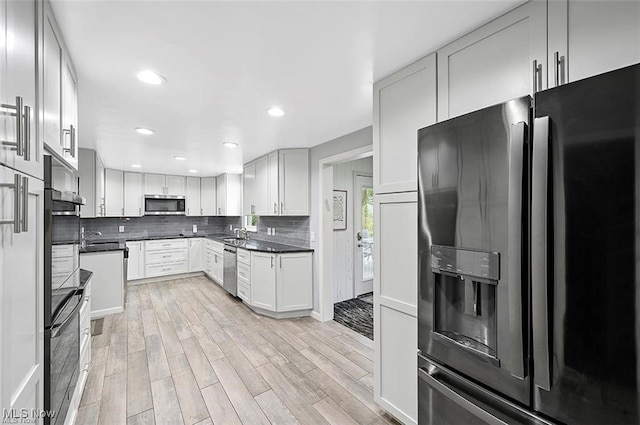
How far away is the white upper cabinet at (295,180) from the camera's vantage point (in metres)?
4.12

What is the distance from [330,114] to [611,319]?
238cm

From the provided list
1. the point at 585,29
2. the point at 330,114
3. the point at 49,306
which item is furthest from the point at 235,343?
the point at 585,29

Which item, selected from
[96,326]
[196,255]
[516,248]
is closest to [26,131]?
[516,248]

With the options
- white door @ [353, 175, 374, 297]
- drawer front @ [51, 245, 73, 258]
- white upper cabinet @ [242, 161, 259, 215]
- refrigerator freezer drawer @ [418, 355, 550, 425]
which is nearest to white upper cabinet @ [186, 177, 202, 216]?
white upper cabinet @ [242, 161, 259, 215]

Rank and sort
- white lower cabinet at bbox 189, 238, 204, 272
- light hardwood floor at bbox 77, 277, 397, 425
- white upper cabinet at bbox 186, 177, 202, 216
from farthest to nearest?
white upper cabinet at bbox 186, 177, 202, 216
white lower cabinet at bbox 189, 238, 204, 272
light hardwood floor at bbox 77, 277, 397, 425

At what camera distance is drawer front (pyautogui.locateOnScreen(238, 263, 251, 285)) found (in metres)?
4.24

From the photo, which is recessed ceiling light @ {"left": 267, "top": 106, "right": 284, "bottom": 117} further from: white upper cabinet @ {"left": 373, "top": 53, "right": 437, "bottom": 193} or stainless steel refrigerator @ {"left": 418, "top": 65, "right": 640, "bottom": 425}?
stainless steel refrigerator @ {"left": 418, "top": 65, "right": 640, "bottom": 425}

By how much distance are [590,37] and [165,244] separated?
6.76m

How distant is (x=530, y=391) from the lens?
0.98 meters

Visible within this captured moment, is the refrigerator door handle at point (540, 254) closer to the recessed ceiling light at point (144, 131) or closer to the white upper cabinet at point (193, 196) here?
the recessed ceiling light at point (144, 131)

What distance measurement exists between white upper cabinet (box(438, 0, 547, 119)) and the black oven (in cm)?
194

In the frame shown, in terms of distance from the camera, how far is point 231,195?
6.39m

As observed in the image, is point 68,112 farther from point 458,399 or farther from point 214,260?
point 214,260

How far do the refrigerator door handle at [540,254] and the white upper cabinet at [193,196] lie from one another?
6866 mm
